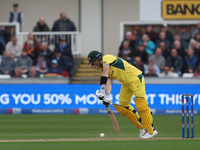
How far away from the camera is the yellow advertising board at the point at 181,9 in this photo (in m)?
21.7

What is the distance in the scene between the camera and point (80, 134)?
13133 mm

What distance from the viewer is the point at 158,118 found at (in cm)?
1733

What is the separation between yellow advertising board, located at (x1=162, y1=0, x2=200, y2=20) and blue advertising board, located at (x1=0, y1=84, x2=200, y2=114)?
405cm

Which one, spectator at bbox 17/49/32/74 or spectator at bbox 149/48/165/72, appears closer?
spectator at bbox 149/48/165/72

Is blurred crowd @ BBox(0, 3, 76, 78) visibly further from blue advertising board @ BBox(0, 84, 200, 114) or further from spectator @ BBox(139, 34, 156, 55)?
spectator @ BBox(139, 34, 156, 55)

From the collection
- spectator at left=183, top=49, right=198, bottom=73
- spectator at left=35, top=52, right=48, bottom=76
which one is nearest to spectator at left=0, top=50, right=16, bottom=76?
spectator at left=35, top=52, right=48, bottom=76

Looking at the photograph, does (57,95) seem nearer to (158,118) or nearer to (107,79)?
(158,118)

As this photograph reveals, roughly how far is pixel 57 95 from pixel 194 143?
29.4 ft

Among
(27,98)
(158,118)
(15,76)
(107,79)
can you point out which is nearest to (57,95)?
(27,98)

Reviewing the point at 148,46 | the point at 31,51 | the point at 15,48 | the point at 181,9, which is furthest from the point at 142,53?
A: the point at 15,48

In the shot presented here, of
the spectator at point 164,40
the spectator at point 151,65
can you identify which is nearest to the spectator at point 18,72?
the spectator at point 151,65

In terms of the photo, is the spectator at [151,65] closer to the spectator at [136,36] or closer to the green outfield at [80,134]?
the spectator at [136,36]

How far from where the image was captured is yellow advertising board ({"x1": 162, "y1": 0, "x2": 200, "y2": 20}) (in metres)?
21.7

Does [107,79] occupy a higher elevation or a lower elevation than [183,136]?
higher
